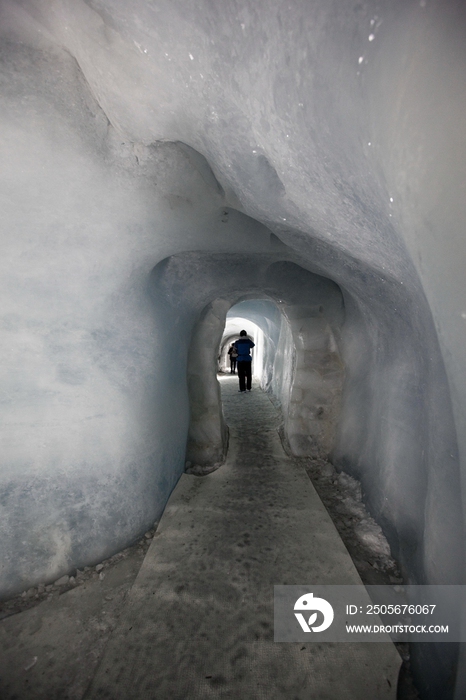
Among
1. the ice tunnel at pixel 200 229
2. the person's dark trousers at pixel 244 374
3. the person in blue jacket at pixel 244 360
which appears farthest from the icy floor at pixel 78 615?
the person's dark trousers at pixel 244 374

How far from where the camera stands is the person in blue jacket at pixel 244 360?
8789 millimetres

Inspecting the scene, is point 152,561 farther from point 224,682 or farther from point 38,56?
point 38,56

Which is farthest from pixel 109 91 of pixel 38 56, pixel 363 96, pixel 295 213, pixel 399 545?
pixel 399 545

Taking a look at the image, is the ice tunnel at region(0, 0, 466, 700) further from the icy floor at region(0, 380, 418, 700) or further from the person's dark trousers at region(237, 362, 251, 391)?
the person's dark trousers at region(237, 362, 251, 391)

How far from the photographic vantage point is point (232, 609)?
2307 mm

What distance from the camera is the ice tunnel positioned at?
111cm

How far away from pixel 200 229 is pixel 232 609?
3050 mm

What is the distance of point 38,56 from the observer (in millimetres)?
1803

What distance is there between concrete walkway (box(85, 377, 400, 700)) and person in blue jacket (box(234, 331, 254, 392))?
507 centimetres

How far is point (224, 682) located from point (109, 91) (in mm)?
3436

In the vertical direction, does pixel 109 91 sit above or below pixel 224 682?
above

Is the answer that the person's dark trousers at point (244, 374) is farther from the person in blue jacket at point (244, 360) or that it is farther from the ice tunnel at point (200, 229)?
the ice tunnel at point (200, 229)

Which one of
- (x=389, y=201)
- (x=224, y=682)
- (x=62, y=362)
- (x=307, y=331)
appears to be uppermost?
(x=389, y=201)

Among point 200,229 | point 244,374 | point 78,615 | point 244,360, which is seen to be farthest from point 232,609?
point 244,374
